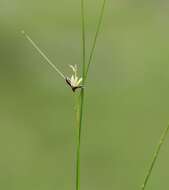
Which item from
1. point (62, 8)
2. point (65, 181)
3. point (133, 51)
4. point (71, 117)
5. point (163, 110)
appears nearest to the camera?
point (65, 181)

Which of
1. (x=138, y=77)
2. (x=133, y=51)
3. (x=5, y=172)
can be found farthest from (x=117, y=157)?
(x=133, y=51)

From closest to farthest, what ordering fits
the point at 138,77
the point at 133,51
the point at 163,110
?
the point at 163,110
the point at 138,77
the point at 133,51

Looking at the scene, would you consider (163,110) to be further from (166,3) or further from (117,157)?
(166,3)

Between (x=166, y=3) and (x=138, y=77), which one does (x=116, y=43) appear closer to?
(x=138, y=77)

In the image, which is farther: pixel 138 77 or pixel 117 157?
pixel 138 77

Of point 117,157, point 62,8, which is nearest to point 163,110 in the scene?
point 117,157

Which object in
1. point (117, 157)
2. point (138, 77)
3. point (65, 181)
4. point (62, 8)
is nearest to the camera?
point (65, 181)
